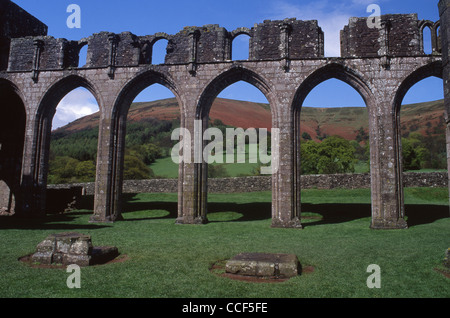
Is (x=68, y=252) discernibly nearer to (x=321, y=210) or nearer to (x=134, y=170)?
(x=321, y=210)

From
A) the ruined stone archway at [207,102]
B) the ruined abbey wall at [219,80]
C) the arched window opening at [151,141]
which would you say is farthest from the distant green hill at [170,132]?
the ruined stone archway at [207,102]

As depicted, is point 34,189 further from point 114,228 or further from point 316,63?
point 316,63

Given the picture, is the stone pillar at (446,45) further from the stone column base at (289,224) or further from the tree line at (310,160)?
the tree line at (310,160)

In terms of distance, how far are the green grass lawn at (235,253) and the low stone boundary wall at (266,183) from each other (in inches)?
304

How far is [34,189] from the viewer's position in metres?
13.1

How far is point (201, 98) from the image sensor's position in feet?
40.0

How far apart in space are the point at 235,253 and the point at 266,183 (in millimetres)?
16602

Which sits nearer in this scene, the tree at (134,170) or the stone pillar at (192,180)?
the stone pillar at (192,180)

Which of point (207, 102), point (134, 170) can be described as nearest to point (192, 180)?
point (207, 102)

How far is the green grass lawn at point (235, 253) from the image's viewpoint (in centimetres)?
408

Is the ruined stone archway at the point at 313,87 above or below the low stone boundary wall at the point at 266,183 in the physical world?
above

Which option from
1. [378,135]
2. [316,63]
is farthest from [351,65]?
[378,135]

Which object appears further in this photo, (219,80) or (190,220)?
(219,80)

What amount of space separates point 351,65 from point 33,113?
42.1ft
